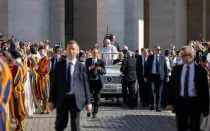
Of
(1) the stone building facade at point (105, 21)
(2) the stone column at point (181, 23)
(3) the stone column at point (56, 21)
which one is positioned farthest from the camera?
(2) the stone column at point (181, 23)

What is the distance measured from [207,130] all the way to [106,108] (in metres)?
6.10

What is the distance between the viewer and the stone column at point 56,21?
29208mm

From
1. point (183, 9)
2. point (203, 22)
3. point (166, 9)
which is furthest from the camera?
point (203, 22)

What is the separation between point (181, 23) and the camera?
3002 centimetres

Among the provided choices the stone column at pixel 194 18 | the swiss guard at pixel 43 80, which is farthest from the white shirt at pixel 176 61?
the stone column at pixel 194 18

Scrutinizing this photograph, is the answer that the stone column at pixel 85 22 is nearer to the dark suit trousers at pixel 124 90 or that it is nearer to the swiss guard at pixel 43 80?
the dark suit trousers at pixel 124 90

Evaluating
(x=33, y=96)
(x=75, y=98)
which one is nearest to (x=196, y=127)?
(x=75, y=98)

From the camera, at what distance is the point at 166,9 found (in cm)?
2809

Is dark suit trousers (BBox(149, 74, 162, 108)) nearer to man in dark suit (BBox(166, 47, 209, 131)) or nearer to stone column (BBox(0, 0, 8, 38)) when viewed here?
man in dark suit (BBox(166, 47, 209, 131))

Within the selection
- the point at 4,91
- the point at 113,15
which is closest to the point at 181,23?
the point at 113,15

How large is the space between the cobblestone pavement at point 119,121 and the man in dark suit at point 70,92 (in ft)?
12.0

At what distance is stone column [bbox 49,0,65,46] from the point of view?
95.8ft

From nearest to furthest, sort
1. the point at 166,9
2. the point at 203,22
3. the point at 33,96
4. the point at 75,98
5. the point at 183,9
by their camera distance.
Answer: the point at 75,98 → the point at 33,96 → the point at 166,9 → the point at 183,9 → the point at 203,22

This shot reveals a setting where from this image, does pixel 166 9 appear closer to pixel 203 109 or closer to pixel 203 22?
pixel 203 22
